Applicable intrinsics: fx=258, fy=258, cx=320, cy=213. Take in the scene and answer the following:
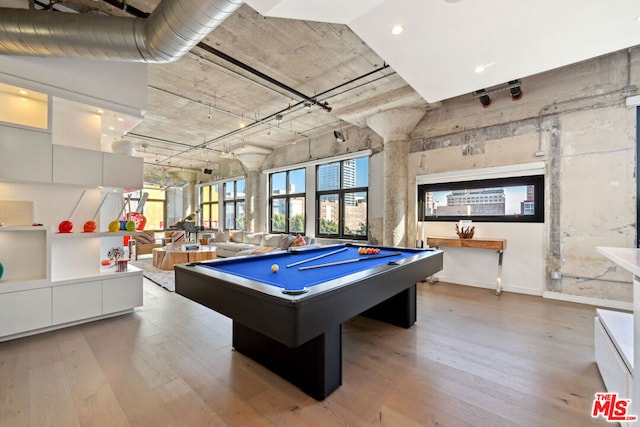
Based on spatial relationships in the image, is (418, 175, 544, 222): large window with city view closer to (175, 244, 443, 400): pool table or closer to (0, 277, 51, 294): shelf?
(175, 244, 443, 400): pool table

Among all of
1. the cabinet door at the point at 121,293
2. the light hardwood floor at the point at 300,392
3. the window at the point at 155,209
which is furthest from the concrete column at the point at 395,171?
the window at the point at 155,209

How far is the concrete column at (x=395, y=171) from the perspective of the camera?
520 cm

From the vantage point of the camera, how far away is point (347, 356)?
234 centimetres

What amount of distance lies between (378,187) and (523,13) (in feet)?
13.2

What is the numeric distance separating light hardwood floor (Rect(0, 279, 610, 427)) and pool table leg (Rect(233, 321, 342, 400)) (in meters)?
0.07

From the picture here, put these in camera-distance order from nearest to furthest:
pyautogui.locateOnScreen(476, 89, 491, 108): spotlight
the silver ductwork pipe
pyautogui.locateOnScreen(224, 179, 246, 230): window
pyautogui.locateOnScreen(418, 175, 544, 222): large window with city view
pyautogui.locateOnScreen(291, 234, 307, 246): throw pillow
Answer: the silver ductwork pipe → pyautogui.locateOnScreen(476, 89, 491, 108): spotlight → pyautogui.locateOnScreen(418, 175, 544, 222): large window with city view → pyautogui.locateOnScreen(291, 234, 307, 246): throw pillow → pyautogui.locateOnScreen(224, 179, 246, 230): window

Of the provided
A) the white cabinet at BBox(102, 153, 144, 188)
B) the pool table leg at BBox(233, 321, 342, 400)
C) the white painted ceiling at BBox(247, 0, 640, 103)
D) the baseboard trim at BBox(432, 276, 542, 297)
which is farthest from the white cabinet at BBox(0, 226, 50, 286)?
the baseboard trim at BBox(432, 276, 542, 297)

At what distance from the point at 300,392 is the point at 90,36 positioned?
3530 millimetres

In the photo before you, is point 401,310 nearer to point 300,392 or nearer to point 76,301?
point 300,392

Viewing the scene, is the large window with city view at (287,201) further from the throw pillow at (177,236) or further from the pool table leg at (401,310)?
the pool table leg at (401,310)

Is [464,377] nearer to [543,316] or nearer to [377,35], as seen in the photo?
[543,316]

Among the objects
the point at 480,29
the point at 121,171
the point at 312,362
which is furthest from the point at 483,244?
the point at 121,171

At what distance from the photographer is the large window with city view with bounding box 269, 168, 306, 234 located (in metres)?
8.05

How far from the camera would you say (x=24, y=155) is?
265 centimetres
